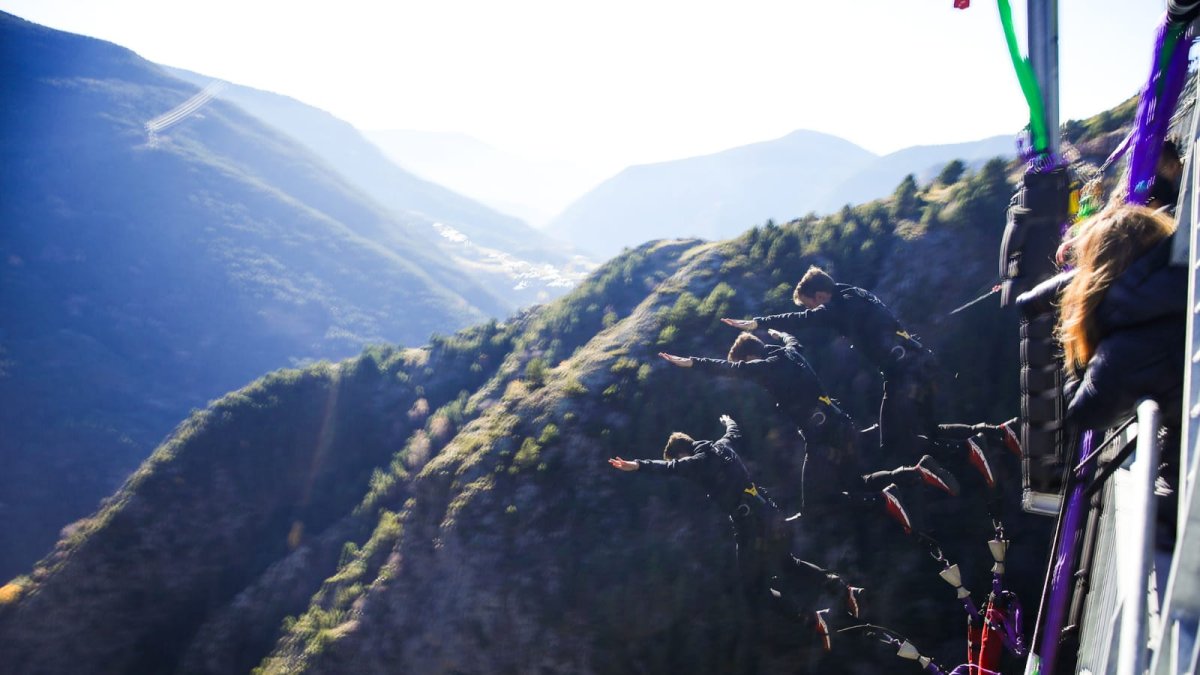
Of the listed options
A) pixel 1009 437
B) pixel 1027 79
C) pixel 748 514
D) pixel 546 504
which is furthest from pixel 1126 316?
pixel 546 504

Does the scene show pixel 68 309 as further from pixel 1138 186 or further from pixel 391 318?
pixel 1138 186

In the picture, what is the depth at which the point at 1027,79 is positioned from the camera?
5.62 meters

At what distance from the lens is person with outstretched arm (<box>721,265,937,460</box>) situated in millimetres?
11539

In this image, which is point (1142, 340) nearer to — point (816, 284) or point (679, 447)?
point (816, 284)

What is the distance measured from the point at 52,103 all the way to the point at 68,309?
79.5 meters

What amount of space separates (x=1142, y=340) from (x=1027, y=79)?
3.14 m

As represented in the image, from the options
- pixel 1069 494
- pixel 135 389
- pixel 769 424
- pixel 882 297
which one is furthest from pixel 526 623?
pixel 135 389

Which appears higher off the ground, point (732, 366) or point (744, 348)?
point (744, 348)

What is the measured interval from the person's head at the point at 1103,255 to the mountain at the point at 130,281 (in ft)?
306

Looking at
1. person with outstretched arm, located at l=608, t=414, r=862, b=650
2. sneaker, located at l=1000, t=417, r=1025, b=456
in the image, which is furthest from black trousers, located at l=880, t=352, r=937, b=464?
person with outstretched arm, located at l=608, t=414, r=862, b=650

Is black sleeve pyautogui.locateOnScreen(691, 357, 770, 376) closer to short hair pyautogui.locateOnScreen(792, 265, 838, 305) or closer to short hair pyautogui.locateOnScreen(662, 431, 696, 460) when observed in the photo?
short hair pyautogui.locateOnScreen(792, 265, 838, 305)

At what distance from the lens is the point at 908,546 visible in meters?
19.8

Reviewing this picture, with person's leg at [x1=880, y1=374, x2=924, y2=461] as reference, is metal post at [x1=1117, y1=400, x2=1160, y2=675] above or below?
above

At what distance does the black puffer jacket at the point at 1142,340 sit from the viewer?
3.41 meters
